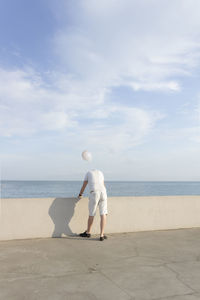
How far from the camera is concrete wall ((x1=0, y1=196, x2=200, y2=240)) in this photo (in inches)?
205

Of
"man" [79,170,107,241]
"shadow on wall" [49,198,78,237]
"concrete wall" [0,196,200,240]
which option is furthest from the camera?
"shadow on wall" [49,198,78,237]

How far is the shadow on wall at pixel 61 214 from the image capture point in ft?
17.9

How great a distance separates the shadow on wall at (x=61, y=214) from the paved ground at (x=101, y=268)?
234 mm

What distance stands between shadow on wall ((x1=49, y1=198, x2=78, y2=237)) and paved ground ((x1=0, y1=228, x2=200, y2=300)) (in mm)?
234

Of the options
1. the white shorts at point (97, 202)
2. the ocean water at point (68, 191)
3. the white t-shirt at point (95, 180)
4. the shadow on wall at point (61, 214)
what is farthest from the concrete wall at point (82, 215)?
the ocean water at point (68, 191)

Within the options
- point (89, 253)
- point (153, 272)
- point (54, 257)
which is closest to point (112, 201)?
point (89, 253)

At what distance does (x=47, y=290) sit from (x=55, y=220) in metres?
2.61

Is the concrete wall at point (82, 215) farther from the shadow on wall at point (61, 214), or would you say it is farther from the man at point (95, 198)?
the man at point (95, 198)

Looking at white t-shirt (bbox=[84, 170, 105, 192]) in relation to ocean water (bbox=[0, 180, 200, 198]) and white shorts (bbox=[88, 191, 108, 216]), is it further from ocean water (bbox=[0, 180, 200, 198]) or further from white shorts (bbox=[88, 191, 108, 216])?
ocean water (bbox=[0, 180, 200, 198])

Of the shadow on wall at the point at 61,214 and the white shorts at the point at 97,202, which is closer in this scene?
the white shorts at the point at 97,202

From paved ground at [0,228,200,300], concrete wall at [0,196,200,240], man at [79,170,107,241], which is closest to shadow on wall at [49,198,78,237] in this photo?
concrete wall at [0,196,200,240]

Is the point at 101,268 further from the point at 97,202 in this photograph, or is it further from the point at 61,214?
the point at 61,214

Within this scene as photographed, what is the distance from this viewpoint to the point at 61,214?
5.52 metres

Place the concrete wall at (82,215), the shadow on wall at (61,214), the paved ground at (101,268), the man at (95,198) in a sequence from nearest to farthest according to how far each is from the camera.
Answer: the paved ground at (101,268) < the concrete wall at (82,215) < the man at (95,198) < the shadow on wall at (61,214)
